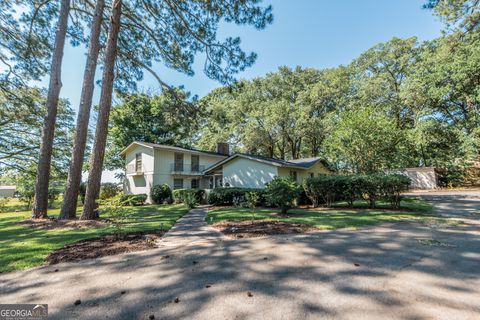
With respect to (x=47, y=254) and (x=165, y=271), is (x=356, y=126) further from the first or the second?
(x=47, y=254)

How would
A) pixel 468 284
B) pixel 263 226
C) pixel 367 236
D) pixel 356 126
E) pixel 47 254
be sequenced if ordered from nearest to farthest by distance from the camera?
pixel 468 284 < pixel 47 254 < pixel 367 236 < pixel 263 226 < pixel 356 126

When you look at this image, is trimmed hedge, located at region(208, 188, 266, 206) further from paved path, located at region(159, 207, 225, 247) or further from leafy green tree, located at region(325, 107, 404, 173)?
leafy green tree, located at region(325, 107, 404, 173)

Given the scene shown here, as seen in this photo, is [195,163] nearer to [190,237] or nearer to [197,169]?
[197,169]

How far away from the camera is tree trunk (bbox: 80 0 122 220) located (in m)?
8.38

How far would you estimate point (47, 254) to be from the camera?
4.52 metres

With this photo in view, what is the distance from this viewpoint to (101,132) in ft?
28.4

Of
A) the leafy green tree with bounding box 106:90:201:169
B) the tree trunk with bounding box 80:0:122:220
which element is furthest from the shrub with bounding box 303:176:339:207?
the leafy green tree with bounding box 106:90:201:169

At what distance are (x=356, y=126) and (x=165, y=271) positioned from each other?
16.1m

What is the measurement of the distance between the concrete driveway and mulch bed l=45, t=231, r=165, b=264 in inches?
15.7

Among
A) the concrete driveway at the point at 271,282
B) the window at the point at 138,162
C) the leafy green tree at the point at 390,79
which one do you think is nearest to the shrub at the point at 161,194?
the window at the point at 138,162

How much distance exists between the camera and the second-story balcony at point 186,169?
21.4 metres

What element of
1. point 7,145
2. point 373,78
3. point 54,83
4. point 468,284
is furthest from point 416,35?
point 7,145

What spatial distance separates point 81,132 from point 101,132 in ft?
2.61

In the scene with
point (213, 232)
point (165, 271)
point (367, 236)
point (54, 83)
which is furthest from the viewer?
point (54, 83)
